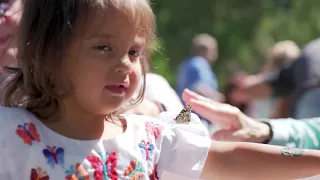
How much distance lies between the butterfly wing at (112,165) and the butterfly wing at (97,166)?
21 millimetres

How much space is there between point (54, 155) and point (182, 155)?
341 mm

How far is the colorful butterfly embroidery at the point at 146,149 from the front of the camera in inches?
78.5

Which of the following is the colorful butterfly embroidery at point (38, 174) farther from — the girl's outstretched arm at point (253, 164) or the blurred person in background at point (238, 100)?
the blurred person in background at point (238, 100)

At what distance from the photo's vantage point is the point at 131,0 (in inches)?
Answer: 76.5

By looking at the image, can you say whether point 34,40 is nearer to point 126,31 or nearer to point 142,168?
point 126,31

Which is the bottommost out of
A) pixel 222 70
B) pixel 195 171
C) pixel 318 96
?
pixel 222 70

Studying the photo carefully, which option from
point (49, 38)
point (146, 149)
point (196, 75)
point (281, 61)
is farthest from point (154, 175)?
point (196, 75)

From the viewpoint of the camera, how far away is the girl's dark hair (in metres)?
1.89

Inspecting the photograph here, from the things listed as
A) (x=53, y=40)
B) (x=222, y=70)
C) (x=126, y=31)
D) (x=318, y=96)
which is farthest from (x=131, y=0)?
(x=222, y=70)

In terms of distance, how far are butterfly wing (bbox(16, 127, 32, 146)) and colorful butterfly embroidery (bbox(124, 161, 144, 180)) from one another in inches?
9.8

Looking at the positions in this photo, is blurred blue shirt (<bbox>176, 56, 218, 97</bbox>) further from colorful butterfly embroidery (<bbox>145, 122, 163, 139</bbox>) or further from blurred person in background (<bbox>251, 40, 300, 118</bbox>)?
colorful butterfly embroidery (<bbox>145, 122, 163, 139</bbox>)

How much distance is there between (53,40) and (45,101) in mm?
163

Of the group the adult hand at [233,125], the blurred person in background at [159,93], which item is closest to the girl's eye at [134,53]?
the adult hand at [233,125]

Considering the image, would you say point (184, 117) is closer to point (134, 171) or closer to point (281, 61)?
point (134, 171)
